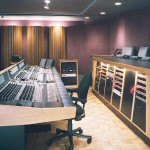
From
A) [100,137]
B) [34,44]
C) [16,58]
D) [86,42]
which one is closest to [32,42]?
[34,44]

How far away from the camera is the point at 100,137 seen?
3701 millimetres

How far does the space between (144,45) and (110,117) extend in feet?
9.20

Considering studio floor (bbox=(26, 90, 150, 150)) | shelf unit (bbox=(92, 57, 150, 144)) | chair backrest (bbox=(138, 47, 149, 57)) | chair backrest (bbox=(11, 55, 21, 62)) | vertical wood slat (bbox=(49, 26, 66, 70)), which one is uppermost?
vertical wood slat (bbox=(49, 26, 66, 70))

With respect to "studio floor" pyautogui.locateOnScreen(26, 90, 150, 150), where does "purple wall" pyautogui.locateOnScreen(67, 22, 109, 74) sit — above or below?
above

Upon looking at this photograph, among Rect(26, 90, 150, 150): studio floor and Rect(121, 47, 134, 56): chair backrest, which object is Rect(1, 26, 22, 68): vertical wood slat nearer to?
Rect(121, 47, 134, 56): chair backrest

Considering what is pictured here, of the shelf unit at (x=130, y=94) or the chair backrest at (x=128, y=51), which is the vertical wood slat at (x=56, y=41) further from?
the shelf unit at (x=130, y=94)

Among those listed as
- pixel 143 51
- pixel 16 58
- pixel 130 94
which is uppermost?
pixel 143 51

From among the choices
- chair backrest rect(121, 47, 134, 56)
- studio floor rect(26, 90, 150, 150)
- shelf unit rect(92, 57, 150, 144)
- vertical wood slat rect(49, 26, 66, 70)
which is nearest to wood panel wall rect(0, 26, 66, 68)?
vertical wood slat rect(49, 26, 66, 70)

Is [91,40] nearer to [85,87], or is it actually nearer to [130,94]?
[130,94]

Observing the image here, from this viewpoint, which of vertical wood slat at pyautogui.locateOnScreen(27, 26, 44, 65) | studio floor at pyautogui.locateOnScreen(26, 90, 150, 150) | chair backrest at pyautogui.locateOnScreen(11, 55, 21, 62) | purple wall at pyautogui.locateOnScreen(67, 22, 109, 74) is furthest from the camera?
purple wall at pyautogui.locateOnScreen(67, 22, 109, 74)

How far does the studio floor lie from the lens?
3.34m

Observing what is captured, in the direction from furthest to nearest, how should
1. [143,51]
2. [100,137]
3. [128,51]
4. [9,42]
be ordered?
1. [9,42]
2. [128,51]
3. [143,51]
4. [100,137]

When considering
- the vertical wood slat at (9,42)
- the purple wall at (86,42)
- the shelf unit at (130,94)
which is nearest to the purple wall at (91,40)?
the purple wall at (86,42)

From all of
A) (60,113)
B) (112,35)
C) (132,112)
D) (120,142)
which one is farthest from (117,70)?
(112,35)
